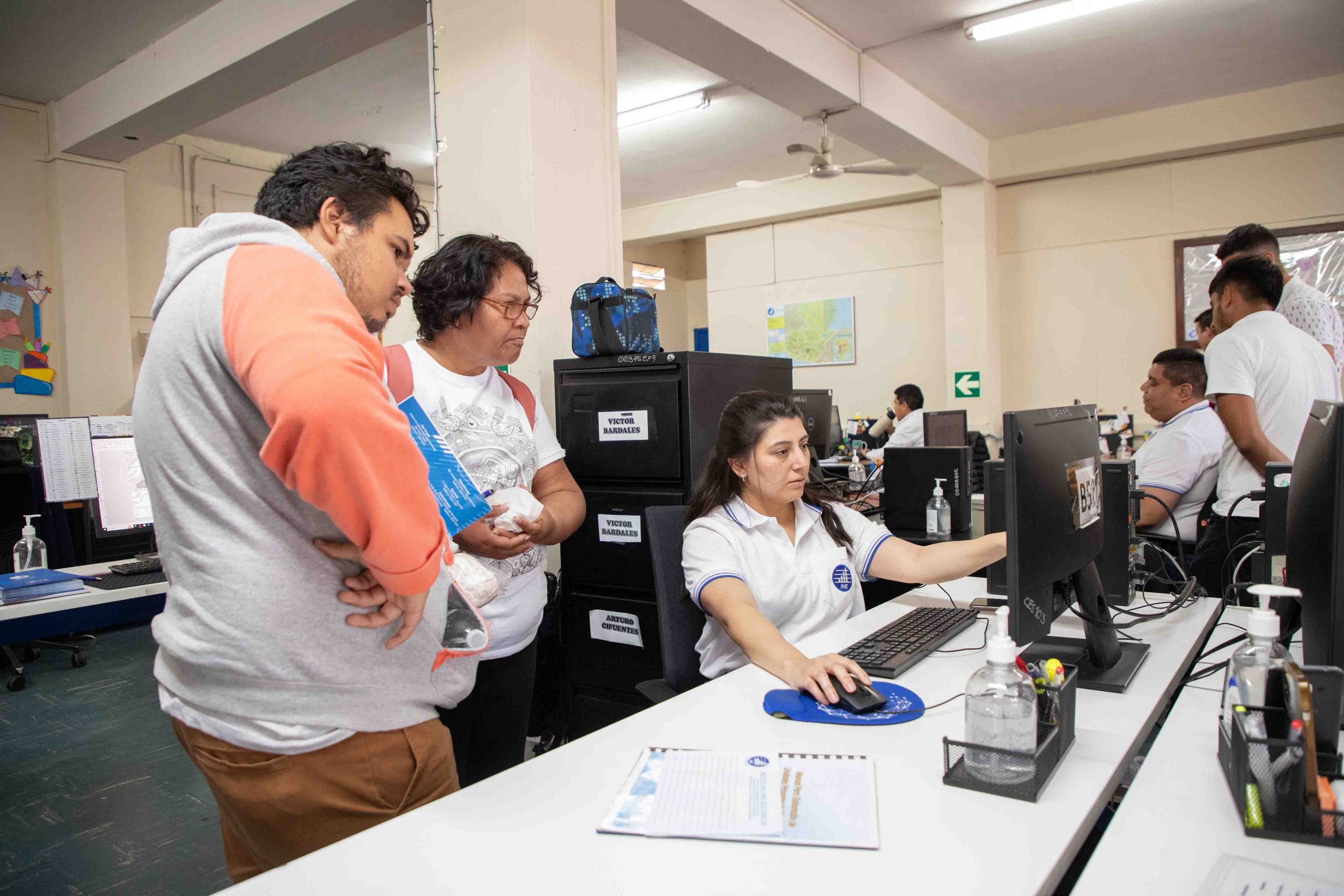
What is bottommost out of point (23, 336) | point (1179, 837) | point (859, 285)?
point (1179, 837)

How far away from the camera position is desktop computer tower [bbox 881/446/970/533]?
3160mm

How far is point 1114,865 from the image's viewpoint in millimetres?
871

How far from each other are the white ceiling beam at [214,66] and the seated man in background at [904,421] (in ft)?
11.0

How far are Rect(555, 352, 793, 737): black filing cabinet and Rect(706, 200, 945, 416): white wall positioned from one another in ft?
16.6

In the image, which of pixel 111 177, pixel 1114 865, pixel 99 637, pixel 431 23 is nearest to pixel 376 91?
pixel 111 177

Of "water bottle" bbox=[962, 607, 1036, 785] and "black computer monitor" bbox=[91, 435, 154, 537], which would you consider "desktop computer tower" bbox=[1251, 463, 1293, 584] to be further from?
"black computer monitor" bbox=[91, 435, 154, 537]

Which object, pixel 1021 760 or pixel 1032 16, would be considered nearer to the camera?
pixel 1021 760

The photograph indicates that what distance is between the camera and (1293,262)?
5.72 m

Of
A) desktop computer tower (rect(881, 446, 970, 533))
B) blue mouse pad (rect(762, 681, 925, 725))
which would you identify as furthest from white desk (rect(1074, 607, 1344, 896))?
desktop computer tower (rect(881, 446, 970, 533))

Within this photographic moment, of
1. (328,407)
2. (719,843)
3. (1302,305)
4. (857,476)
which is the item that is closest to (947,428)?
(857,476)

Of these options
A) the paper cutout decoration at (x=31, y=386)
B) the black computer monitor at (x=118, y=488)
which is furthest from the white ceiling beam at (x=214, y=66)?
the black computer monitor at (x=118, y=488)

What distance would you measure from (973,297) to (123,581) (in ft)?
19.6

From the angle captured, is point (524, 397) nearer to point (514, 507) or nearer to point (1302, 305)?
point (514, 507)

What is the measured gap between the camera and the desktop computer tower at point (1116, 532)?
1.74 metres
